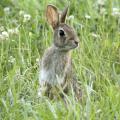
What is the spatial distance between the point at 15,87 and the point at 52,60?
1.45 ft

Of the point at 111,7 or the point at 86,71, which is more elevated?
the point at 111,7

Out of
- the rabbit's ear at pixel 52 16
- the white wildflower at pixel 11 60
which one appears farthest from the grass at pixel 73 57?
the rabbit's ear at pixel 52 16

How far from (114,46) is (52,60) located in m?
1.03

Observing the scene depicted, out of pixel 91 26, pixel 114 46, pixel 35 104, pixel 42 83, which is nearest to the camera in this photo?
pixel 35 104

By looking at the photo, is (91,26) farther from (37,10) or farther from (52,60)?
(52,60)

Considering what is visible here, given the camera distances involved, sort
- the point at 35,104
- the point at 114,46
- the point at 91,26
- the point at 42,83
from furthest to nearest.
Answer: the point at 91,26, the point at 114,46, the point at 42,83, the point at 35,104

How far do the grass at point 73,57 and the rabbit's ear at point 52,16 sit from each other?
469 mm

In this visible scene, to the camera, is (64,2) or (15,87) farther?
(64,2)

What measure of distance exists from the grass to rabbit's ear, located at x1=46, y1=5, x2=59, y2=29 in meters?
0.47

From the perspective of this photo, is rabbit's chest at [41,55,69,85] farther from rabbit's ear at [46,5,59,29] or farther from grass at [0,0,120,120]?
rabbit's ear at [46,5,59,29]

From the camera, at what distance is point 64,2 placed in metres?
7.94

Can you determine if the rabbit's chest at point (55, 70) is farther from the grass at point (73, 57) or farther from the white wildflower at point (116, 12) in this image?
the white wildflower at point (116, 12)

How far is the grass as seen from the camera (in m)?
5.48

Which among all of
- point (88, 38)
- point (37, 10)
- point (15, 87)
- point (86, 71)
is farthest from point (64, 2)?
point (15, 87)
